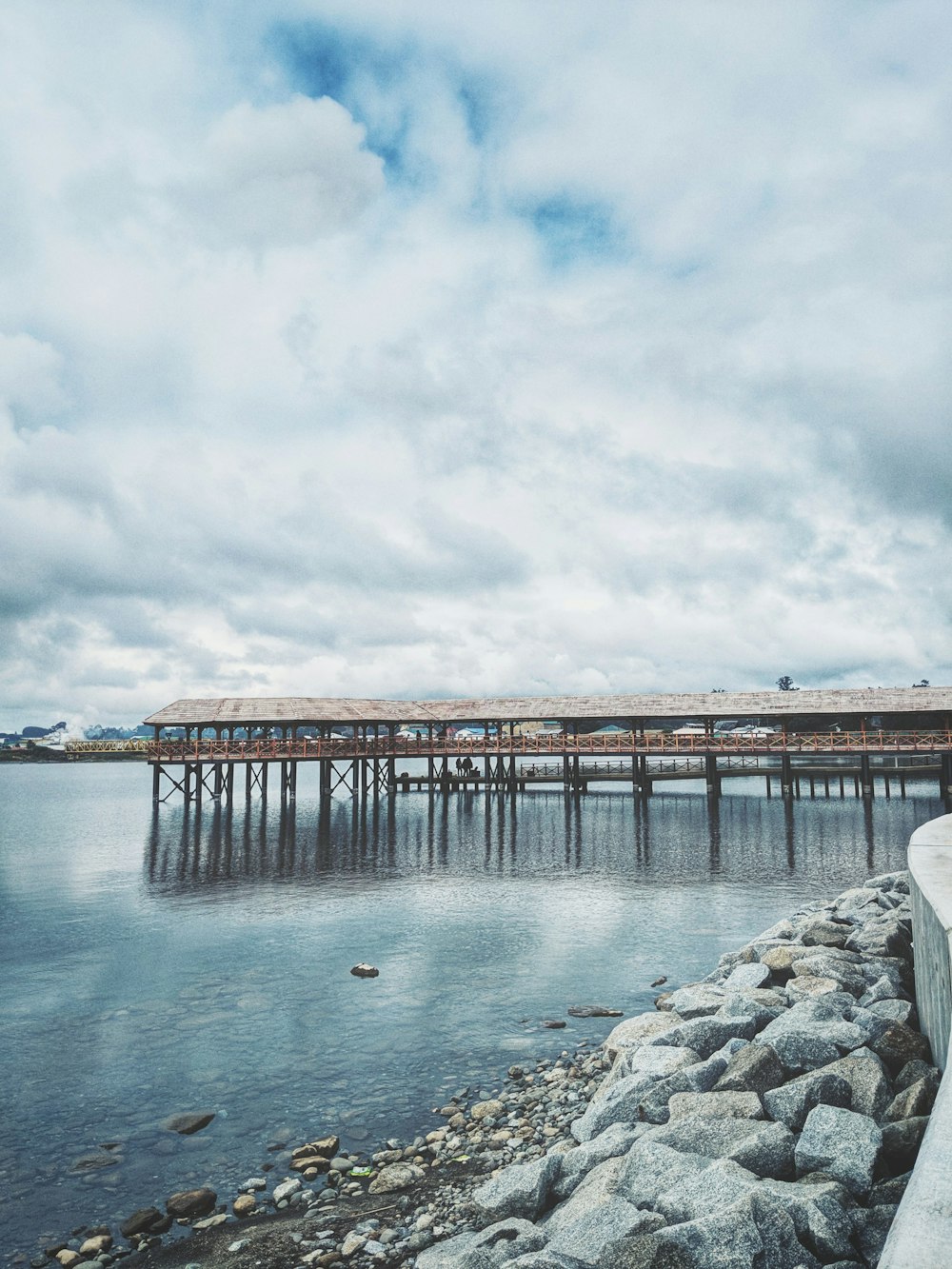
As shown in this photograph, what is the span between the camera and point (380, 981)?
15.6 metres

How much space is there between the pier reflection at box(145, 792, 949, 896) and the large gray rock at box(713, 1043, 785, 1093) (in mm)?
18384

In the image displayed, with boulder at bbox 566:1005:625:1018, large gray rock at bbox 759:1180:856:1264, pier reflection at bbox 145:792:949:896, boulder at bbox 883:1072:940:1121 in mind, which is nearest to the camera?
large gray rock at bbox 759:1180:856:1264

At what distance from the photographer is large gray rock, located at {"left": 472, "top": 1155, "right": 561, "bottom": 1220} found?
682 centimetres

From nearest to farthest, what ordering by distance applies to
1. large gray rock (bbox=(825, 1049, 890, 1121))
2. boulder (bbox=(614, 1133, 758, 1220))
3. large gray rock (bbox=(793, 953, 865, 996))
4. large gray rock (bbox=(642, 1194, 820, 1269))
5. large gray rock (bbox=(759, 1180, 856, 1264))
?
large gray rock (bbox=(642, 1194, 820, 1269))
large gray rock (bbox=(759, 1180, 856, 1264))
boulder (bbox=(614, 1133, 758, 1220))
large gray rock (bbox=(825, 1049, 890, 1121))
large gray rock (bbox=(793, 953, 865, 996))

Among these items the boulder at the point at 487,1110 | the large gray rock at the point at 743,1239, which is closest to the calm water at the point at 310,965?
the boulder at the point at 487,1110

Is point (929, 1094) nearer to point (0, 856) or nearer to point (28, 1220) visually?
point (28, 1220)

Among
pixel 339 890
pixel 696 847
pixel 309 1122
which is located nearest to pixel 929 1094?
pixel 309 1122

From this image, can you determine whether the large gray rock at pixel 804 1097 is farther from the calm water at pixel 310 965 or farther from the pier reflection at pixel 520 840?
the pier reflection at pixel 520 840

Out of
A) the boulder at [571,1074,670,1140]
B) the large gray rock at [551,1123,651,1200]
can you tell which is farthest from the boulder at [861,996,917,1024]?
the large gray rock at [551,1123,651,1200]

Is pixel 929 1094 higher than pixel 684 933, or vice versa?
pixel 929 1094

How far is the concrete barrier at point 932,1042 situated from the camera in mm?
2826

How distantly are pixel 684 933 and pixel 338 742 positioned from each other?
36006 mm

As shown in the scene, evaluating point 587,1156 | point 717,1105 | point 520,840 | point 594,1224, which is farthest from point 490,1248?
point 520,840

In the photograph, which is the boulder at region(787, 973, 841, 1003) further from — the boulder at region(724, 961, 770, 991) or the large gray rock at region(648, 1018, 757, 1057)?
the large gray rock at region(648, 1018, 757, 1057)
